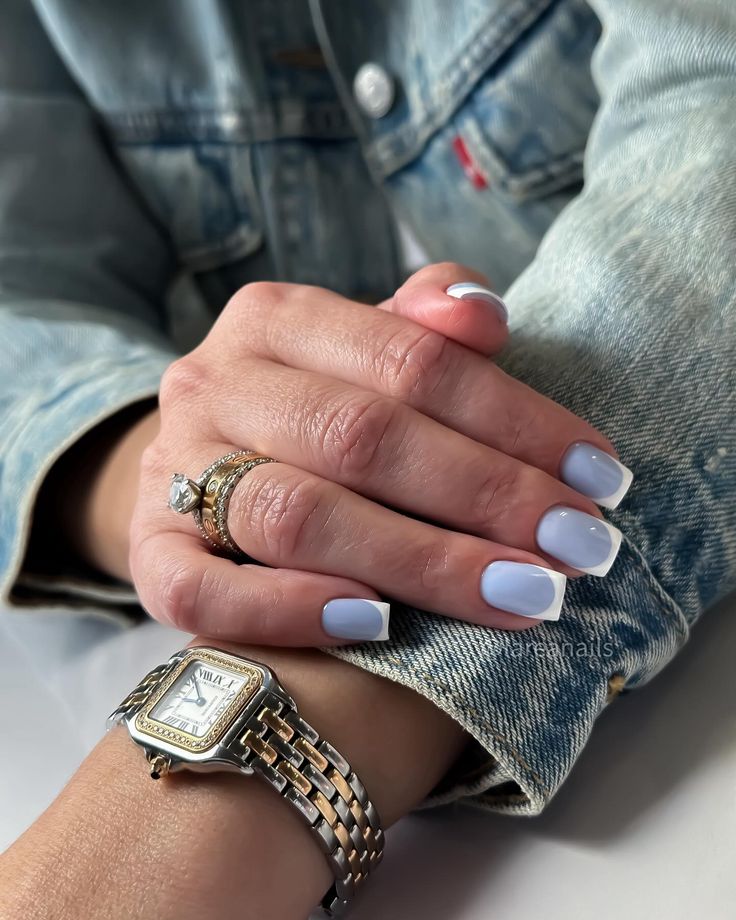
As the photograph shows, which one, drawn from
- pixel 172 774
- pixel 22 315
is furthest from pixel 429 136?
pixel 172 774

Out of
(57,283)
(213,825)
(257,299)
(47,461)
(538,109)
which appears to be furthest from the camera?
(57,283)

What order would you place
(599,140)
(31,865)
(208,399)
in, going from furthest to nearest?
(599,140) → (208,399) → (31,865)

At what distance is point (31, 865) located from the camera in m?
0.36

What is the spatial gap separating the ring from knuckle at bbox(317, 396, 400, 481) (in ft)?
0.13

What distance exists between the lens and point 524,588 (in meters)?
0.39

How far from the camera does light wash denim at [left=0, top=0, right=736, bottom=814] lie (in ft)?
1.39

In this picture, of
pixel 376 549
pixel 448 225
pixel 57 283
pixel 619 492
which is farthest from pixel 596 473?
pixel 57 283

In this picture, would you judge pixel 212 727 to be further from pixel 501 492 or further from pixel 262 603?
pixel 501 492

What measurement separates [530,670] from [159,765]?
7.0 inches

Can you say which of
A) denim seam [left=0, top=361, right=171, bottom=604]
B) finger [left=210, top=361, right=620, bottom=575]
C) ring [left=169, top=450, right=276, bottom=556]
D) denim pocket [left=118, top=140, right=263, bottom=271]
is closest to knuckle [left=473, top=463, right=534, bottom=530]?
finger [left=210, top=361, right=620, bottom=575]

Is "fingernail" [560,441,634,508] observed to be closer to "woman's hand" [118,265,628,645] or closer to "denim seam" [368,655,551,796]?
"woman's hand" [118,265,628,645]

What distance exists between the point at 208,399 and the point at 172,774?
8.2 inches

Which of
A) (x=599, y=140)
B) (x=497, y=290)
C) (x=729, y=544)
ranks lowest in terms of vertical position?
(x=497, y=290)

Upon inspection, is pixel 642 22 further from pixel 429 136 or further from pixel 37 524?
pixel 37 524
